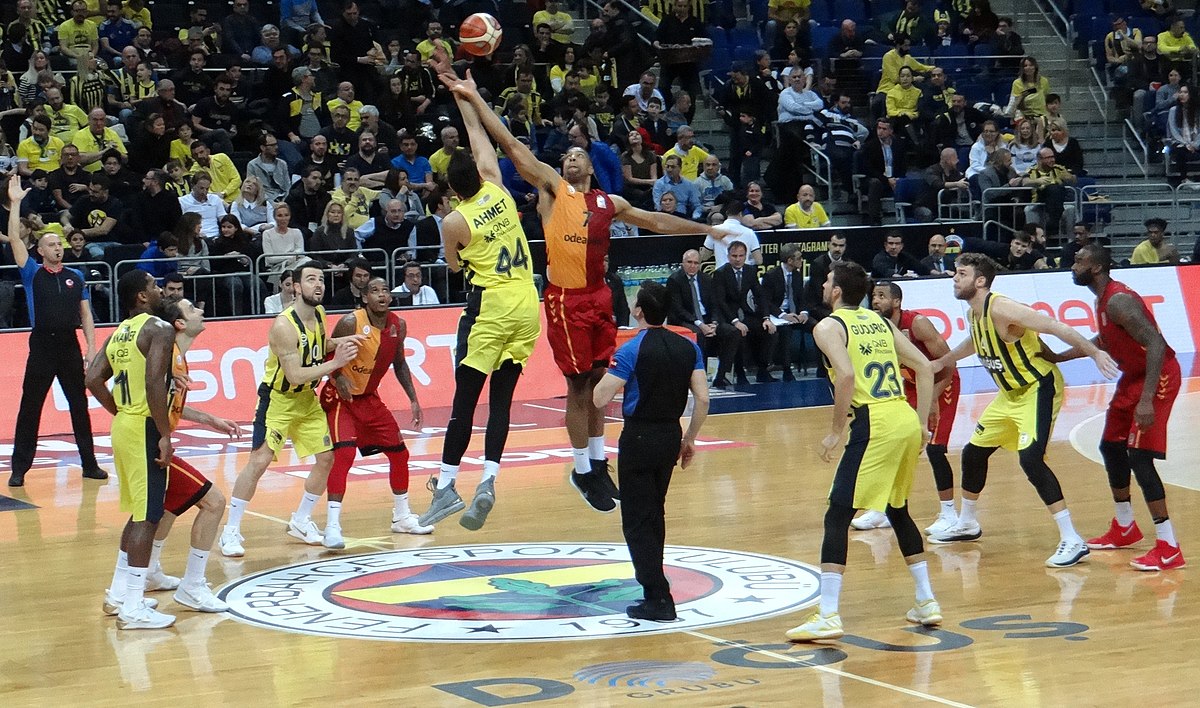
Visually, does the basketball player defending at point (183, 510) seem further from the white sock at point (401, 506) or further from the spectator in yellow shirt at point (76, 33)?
the spectator in yellow shirt at point (76, 33)

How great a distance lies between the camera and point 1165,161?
24.9m

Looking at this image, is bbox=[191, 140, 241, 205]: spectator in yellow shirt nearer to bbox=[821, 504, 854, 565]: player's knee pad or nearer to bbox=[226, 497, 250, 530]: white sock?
bbox=[226, 497, 250, 530]: white sock

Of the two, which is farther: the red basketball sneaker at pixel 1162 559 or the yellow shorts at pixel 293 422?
the yellow shorts at pixel 293 422

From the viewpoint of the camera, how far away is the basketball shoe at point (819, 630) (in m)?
7.63

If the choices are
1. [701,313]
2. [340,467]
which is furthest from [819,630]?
[701,313]

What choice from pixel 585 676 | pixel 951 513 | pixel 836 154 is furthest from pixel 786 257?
pixel 585 676

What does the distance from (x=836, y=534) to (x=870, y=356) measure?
913 mm

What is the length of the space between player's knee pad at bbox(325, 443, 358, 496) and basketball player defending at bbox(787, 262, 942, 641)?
12.5 ft

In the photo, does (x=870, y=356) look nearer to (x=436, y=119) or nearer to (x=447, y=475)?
(x=447, y=475)

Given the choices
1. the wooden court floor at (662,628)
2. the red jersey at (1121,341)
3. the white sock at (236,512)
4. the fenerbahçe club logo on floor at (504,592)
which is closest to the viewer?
the wooden court floor at (662,628)

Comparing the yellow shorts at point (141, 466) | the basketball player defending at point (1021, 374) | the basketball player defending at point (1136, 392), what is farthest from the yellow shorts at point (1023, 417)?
the yellow shorts at point (141, 466)

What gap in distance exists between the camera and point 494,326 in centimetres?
898

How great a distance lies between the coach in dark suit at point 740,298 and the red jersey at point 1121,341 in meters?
8.72

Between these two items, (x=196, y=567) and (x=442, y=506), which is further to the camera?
(x=442, y=506)
